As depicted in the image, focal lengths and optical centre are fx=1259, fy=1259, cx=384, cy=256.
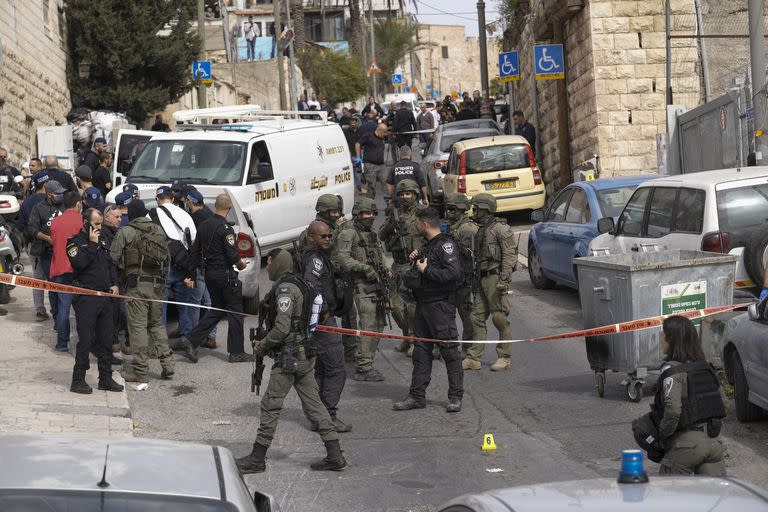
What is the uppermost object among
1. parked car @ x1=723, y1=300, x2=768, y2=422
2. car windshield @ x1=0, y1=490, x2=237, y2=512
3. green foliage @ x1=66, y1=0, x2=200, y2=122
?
green foliage @ x1=66, y1=0, x2=200, y2=122

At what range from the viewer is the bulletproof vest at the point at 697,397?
6770 millimetres

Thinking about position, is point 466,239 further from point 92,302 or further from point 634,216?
point 92,302

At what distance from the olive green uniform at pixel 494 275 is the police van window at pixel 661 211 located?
60.0 inches

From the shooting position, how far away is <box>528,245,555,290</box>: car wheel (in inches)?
689

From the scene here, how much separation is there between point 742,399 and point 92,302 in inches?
230

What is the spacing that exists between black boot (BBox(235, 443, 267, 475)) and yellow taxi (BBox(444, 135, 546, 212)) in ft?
48.5

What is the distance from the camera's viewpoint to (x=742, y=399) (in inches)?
387

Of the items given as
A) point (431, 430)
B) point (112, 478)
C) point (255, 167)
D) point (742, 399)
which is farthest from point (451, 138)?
Result: point (112, 478)

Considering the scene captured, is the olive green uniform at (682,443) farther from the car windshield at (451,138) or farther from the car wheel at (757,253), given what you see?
the car windshield at (451,138)

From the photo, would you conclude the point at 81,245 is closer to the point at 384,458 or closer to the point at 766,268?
the point at 384,458

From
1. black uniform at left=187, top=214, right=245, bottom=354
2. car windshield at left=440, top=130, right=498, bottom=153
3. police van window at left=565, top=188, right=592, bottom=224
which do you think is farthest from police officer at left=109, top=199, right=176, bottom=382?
car windshield at left=440, top=130, right=498, bottom=153

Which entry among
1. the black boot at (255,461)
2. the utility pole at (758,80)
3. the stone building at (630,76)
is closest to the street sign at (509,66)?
the stone building at (630,76)

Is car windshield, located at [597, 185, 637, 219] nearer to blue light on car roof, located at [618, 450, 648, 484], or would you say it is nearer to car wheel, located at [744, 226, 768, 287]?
car wheel, located at [744, 226, 768, 287]

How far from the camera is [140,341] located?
1223cm
